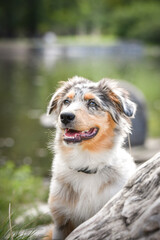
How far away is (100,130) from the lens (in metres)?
4.29

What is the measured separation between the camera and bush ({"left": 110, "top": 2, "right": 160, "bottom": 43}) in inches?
2276

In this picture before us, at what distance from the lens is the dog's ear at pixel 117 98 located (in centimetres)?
430

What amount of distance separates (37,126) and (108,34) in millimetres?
64758

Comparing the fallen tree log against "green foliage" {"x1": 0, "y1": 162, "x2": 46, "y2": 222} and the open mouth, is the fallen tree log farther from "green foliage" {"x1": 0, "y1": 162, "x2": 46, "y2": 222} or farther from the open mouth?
"green foliage" {"x1": 0, "y1": 162, "x2": 46, "y2": 222}

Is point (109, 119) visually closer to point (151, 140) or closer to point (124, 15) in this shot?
point (151, 140)

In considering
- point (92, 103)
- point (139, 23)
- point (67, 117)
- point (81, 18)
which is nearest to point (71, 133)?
point (67, 117)

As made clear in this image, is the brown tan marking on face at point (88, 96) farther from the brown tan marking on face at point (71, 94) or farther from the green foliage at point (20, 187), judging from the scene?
the green foliage at point (20, 187)

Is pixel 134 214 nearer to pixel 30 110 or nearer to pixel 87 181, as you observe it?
pixel 87 181

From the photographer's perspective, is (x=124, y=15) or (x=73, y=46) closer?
(x=73, y=46)

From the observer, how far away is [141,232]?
301cm

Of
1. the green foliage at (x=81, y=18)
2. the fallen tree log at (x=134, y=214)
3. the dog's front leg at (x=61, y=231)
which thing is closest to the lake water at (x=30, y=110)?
the dog's front leg at (x=61, y=231)

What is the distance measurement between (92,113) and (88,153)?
1.32 ft

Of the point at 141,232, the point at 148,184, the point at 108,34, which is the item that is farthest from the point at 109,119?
the point at 108,34

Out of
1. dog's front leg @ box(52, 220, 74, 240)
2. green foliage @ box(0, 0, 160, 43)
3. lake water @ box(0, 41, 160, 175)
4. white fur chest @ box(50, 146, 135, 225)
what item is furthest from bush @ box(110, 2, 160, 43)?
dog's front leg @ box(52, 220, 74, 240)
